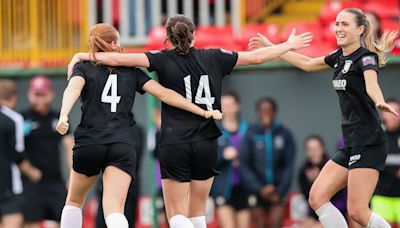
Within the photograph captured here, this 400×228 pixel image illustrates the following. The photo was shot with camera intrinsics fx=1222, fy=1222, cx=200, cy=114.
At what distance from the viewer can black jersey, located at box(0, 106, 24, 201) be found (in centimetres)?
1483

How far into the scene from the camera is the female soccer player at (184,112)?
1050 centimetres

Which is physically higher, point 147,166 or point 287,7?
point 287,7

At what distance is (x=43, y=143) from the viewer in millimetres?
16328

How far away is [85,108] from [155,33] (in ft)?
21.0

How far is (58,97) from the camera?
17500 millimetres

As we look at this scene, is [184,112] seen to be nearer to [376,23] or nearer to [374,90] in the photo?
[374,90]

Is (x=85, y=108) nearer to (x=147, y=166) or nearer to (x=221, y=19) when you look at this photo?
(x=147, y=166)

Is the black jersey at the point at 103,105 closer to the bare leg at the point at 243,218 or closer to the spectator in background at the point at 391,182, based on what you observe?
the spectator in background at the point at 391,182

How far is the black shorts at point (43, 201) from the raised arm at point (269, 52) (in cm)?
585

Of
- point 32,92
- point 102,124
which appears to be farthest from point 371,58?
point 32,92

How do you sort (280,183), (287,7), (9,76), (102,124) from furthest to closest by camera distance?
(287,7)
(9,76)
(280,183)
(102,124)

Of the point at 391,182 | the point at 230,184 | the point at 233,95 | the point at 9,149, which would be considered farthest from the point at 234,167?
the point at 9,149

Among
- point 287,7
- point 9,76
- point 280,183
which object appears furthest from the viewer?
point 287,7

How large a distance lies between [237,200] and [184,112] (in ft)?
18.5
